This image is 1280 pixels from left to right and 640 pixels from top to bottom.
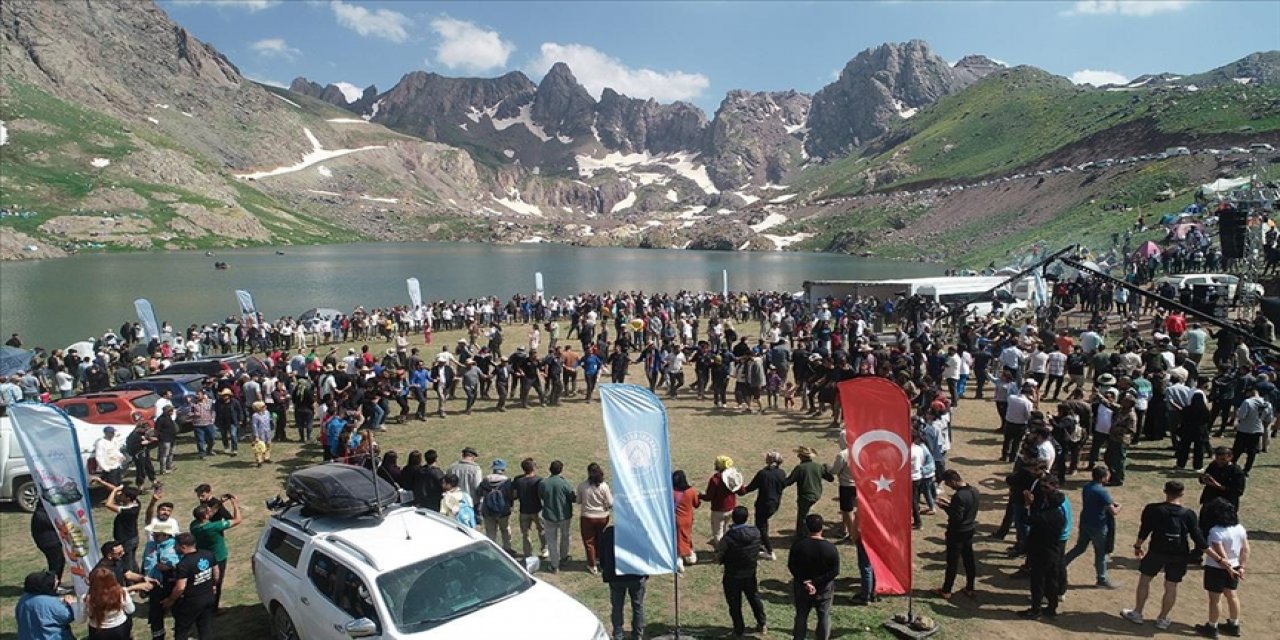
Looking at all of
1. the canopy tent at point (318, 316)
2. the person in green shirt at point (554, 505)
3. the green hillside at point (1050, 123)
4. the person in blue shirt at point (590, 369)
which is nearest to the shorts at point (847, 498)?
the person in green shirt at point (554, 505)

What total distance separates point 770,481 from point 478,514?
4.85 meters

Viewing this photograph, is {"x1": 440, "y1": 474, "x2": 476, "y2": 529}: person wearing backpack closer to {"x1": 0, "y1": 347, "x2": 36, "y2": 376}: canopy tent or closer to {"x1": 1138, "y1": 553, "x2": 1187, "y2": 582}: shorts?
{"x1": 1138, "y1": 553, "x2": 1187, "y2": 582}: shorts

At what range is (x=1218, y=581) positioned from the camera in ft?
27.3

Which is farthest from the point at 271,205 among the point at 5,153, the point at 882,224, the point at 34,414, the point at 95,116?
the point at 34,414

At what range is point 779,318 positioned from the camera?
31625mm

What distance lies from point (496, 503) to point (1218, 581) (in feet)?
31.1

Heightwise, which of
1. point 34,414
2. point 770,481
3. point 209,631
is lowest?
point 209,631

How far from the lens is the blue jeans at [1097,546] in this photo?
948 centimetres

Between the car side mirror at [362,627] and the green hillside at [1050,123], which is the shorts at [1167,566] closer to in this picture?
the car side mirror at [362,627]

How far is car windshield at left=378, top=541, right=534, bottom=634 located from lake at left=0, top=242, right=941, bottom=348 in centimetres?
4727

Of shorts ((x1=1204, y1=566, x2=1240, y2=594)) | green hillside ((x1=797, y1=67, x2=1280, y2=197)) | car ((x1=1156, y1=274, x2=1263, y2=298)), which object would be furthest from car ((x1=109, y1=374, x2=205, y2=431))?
green hillside ((x1=797, y1=67, x2=1280, y2=197))

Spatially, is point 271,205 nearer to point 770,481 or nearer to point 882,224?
point 882,224

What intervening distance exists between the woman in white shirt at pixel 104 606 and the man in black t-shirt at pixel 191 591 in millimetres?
726

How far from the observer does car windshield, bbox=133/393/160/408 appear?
17375 millimetres
